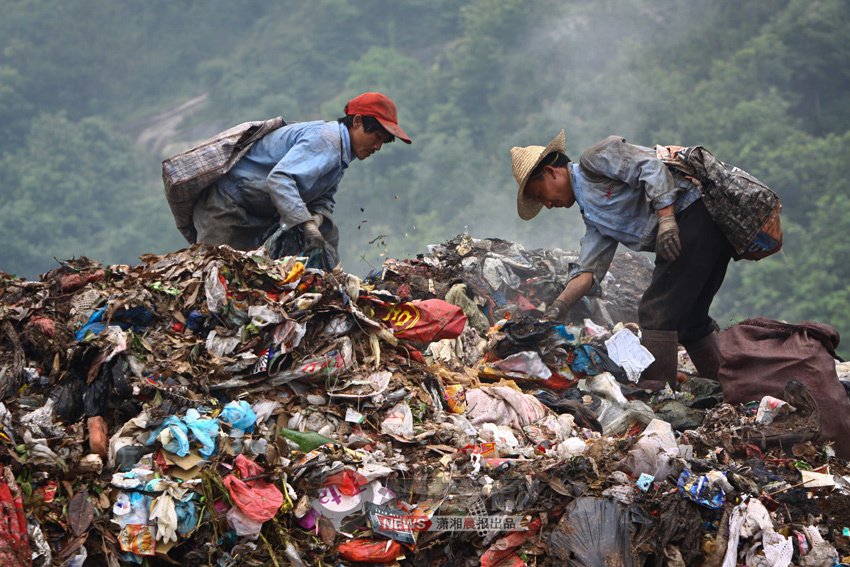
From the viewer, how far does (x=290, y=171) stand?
13.0 ft

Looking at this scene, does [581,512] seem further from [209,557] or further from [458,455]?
[209,557]

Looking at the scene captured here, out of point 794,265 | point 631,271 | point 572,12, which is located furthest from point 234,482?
point 572,12

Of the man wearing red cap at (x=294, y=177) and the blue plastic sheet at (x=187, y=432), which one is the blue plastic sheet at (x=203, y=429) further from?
the man wearing red cap at (x=294, y=177)

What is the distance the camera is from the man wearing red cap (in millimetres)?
4035

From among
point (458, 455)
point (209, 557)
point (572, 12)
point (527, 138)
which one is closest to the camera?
point (209, 557)

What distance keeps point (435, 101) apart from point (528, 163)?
3407 cm

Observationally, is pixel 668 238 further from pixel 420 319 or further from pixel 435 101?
pixel 435 101

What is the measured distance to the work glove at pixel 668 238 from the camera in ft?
12.2

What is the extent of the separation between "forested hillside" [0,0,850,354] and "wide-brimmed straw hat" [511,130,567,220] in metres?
16.3

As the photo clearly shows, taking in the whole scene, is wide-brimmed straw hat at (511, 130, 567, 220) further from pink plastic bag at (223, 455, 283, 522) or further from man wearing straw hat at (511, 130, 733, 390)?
pink plastic bag at (223, 455, 283, 522)

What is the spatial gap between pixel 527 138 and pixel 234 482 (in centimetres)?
3154

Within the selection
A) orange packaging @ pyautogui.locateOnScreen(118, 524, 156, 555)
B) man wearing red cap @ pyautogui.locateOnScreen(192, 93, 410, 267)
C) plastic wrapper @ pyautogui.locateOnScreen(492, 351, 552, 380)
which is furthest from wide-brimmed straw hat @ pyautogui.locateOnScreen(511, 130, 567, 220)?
orange packaging @ pyautogui.locateOnScreen(118, 524, 156, 555)

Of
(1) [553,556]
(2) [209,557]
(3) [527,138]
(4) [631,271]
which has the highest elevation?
(2) [209,557]

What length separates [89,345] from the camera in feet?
10.2
